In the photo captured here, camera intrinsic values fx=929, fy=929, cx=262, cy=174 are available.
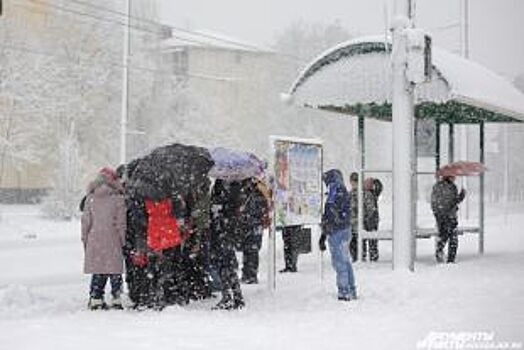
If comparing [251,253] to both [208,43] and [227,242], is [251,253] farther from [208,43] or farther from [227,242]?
[208,43]

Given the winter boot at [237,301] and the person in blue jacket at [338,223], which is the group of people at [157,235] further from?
the person in blue jacket at [338,223]

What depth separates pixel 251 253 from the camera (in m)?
14.4

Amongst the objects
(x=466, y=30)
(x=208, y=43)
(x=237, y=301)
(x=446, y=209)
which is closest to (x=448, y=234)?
(x=446, y=209)

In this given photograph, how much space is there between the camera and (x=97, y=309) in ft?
38.9

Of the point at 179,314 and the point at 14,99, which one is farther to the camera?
the point at 14,99

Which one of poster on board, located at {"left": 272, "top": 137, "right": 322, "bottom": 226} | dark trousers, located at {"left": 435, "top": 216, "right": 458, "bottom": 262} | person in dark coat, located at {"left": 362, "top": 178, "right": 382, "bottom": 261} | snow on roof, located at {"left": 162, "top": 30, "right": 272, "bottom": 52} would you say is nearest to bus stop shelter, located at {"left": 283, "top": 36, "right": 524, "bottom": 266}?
person in dark coat, located at {"left": 362, "top": 178, "right": 382, "bottom": 261}

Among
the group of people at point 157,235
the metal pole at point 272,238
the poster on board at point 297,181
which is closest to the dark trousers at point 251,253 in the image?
the metal pole at point 272,238

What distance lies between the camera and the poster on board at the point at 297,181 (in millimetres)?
14297

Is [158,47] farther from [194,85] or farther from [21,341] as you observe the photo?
[21,341]

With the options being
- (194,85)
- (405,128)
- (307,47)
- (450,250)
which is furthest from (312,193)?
(307,47)

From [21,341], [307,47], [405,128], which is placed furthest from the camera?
[307,47]

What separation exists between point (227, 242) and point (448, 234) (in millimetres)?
6830

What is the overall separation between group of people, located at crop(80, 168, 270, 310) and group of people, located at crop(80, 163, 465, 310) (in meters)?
0.01

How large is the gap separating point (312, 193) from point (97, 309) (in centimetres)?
474
